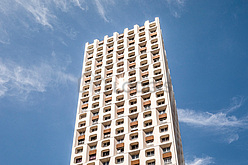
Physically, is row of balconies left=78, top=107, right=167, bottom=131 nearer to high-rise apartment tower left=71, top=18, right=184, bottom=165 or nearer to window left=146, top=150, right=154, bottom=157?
high-rise apartment tower left=71, top=18, right=184, bottom=165

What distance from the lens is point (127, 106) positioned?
49312mm

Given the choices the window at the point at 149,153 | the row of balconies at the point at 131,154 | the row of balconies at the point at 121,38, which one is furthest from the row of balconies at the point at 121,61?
the window at the point at 149,153

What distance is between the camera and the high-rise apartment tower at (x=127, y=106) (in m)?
42.9

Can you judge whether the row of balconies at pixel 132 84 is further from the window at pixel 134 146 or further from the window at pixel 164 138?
the window at pixel 134 146

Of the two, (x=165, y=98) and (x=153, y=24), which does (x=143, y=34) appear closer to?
(x=153, y=24)

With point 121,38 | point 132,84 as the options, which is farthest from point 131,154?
point 121,38

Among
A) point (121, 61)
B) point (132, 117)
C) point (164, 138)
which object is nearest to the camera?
point (164, 138)

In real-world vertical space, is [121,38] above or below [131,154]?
above

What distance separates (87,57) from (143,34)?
484 inches

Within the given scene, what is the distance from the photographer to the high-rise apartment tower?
42.9 m

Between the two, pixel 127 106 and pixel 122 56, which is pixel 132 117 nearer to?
pixel 127 106

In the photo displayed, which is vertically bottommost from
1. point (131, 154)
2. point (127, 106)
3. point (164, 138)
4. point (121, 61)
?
point (131, 154)

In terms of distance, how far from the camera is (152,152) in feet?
138

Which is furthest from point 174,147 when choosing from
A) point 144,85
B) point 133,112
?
point 144,85
